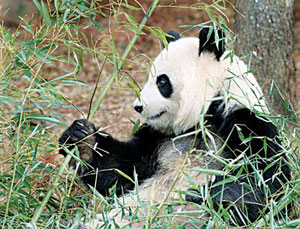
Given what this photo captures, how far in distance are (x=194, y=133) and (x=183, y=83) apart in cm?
35

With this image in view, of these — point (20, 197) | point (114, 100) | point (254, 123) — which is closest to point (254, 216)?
point (254, 123)

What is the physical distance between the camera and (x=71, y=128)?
361cm

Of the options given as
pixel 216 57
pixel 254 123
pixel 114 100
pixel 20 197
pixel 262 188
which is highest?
pixel 216 57

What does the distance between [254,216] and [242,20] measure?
7.89 feet

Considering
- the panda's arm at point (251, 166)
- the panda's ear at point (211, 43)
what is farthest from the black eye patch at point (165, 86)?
the panda's arm at point (251, 166)

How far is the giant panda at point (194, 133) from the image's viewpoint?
3023mm

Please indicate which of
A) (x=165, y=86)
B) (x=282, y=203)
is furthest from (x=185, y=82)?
(x=282, y=203)

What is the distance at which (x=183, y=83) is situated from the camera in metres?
3.48

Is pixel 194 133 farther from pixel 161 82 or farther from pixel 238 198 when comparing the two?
pixel 238 198

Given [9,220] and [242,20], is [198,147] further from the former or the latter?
[242,20]

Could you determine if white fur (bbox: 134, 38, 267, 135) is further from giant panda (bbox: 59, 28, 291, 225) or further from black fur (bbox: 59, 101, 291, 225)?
black fur (bbox: 59, 101, 291, 225)

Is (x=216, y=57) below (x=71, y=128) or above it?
above

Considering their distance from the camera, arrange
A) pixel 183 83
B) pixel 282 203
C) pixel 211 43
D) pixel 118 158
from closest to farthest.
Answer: pixel 282 203 → pixel 211 43 → pixel 183 83 → pixel 118 158

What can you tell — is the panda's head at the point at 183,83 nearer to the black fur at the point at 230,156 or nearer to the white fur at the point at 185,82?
the white fur at the point at 185,82
